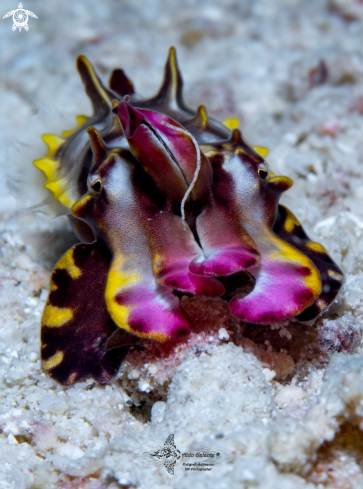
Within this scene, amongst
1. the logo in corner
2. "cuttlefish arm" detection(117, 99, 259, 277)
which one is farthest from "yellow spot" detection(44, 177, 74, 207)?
the logo in corner

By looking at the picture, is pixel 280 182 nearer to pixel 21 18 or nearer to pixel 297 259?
pixel 297 259

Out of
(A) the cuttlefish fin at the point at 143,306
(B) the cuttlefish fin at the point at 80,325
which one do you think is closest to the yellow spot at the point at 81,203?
(B) the cuttlefish fin at the point at 80,325

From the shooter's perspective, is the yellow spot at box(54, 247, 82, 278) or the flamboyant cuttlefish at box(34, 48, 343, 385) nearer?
the flamboyant cuttlefish at box(34, 48, 343, 385)

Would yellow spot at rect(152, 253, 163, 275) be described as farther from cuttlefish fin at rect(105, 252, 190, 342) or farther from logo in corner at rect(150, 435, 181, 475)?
logo in corner at rect(150, 435, 181, 475)

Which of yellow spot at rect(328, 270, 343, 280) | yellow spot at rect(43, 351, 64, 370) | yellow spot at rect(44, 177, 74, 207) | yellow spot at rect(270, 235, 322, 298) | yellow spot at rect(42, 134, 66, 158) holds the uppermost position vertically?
yellow spot at rect(42, 134, 66, 158)

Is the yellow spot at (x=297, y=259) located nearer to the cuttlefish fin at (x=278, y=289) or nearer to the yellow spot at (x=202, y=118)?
the cuttlefish fin at (x=278, y=289)

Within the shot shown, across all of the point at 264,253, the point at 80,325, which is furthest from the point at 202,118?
the point at 80,325
